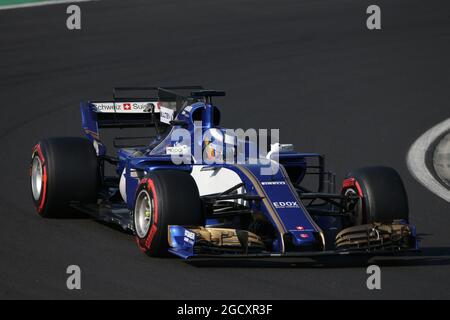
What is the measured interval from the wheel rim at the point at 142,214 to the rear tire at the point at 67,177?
4.13ft

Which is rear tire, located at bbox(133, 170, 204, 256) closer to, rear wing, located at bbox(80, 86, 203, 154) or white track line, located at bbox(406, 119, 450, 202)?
rear wing, located at bbox(80, 86, 203, 154)

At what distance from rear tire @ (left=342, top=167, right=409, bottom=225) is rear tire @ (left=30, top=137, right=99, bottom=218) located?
267 cm

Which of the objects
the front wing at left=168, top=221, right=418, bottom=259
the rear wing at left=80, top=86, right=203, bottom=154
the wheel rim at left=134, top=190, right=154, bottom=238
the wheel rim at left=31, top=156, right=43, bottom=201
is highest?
the rear wing at left=80, top=86, right=203, bottom=154

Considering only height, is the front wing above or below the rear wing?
below

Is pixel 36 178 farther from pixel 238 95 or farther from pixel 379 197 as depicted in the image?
pixel 238 95

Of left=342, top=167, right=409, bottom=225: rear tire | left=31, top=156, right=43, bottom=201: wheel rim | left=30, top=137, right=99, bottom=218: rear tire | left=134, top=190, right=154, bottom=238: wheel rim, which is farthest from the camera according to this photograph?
left=31, top=156, right=43, bottom=201: wheel rim

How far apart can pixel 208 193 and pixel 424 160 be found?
454 centimetres

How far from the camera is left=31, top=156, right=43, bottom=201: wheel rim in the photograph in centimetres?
1204

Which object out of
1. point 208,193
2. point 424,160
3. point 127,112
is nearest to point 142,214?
point 208,193

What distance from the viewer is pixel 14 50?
67.9ft

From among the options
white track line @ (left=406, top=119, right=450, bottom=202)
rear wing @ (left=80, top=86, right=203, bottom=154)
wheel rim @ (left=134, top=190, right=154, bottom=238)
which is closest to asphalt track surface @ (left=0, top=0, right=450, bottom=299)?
white track line @ (left=406, top=119, right=450, bottom=202)

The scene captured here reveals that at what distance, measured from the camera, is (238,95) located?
60.5ft

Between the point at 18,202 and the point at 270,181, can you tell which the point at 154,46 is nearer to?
the point at 18,202
